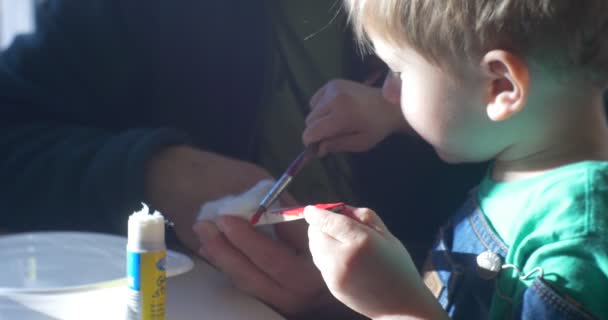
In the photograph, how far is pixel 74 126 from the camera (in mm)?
1113

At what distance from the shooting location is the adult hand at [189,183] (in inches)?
36.8

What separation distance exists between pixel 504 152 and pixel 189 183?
416 millimetres

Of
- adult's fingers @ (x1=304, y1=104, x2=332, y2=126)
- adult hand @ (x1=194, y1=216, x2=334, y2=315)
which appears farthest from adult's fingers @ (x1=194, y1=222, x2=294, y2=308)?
adult's fingers @ (x1=304, y1=104, x2=332, y2=126)

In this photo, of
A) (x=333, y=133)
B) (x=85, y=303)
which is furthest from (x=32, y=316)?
(x=333, y=133)

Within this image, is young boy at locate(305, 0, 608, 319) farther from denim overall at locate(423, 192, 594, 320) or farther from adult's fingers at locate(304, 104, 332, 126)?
adult's fingers at locate(304, 104, 332, 126)

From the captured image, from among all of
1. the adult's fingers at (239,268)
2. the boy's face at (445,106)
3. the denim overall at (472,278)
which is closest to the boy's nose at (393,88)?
the boy's face at (445,106)

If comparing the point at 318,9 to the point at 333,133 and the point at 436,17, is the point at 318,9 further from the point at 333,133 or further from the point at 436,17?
the point at 436,17

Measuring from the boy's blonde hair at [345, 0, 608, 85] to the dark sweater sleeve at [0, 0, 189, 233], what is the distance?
0.42m

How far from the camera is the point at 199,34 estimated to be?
1.15m

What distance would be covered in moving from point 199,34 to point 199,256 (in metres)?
0.39

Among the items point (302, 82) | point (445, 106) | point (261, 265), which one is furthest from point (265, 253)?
point (302, 82)

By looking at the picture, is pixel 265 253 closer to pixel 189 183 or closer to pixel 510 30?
pixel 189 183

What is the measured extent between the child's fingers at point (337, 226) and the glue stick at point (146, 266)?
0.15 meters

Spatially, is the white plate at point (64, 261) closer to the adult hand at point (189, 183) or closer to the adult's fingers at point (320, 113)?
the adult hand at point (189, 183)
